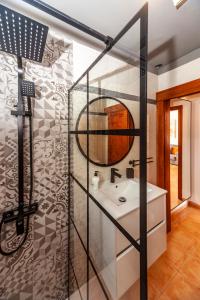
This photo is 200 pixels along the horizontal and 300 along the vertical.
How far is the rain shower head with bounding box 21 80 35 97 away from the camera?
1.08 meters

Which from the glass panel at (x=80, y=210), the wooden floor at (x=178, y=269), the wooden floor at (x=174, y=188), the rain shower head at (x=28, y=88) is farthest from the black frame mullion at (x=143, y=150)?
the wooden floor at (x=174, y=188)

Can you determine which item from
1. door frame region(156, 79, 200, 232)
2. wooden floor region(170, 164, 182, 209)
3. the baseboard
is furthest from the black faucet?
the baseboard

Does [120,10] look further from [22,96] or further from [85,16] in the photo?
[22,96]

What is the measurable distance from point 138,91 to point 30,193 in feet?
3.34

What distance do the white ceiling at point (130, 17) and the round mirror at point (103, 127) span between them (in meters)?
0.40

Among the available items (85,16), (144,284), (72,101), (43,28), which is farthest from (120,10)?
(144,284)

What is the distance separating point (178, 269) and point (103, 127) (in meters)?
1.85

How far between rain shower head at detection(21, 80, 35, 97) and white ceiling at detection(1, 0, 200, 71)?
49 centimetres

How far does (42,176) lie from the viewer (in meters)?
1.26

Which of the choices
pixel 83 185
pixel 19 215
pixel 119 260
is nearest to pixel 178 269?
pixel 119 260

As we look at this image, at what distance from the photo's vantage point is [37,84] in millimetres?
1207

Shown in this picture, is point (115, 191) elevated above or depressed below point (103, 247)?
above

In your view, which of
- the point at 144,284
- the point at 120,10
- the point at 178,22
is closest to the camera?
the point at 144,284

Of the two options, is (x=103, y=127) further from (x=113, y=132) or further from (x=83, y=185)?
(x=83, y=185)
